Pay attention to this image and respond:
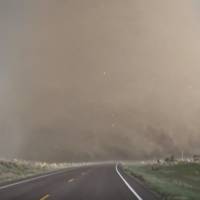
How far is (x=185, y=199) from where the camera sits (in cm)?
2003

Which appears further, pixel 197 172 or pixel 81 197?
pixel 197 172

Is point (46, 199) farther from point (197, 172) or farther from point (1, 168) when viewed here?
point (197, 172)

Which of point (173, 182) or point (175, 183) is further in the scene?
point (173, 182)

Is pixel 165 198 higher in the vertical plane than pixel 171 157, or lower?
lower

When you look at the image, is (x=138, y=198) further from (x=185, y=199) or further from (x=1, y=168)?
(x=1, y=168)

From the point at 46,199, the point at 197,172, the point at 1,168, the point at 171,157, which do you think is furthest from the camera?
the point at 171,157

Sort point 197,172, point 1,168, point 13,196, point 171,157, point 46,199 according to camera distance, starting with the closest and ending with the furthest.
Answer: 1. point 46,199
2. point 13,196
3. point 1,168
4. point 197,172
5. point 171,157

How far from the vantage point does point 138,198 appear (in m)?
19.6

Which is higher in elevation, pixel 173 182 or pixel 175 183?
pixel 173 182

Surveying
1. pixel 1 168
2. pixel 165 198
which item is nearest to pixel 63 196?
pixel 165 198

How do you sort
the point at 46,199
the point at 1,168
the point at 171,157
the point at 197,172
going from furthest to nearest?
the point at 171,157 → the point at 197,172 → the point at 1,168 → the point at 46,199

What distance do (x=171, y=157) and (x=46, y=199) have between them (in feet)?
274

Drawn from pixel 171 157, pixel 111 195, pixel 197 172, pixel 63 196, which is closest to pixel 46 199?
pixel 63 196

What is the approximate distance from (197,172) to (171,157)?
48559mm
